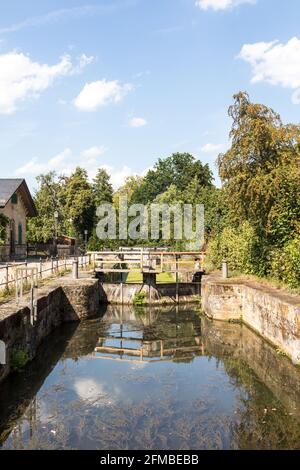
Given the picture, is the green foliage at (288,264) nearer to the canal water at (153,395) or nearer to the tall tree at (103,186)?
the canal water at (153,395)

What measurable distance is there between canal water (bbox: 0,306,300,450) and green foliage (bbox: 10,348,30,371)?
0.17 m

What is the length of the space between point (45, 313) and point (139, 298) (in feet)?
27.1

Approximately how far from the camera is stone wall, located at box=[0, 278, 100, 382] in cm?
960

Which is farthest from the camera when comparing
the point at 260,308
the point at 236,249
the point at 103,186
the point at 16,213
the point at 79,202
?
the point at 103,186

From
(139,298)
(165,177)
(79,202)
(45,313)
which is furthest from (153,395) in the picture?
(165,177)

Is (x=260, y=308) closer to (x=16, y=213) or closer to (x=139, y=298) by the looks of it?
(x=139, y=298)

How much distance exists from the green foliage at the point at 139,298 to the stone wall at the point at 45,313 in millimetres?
2962

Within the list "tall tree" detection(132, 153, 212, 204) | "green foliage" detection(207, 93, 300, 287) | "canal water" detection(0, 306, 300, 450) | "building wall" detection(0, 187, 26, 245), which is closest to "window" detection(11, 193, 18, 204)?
"building wall" detection(0, 187, 26, 245)

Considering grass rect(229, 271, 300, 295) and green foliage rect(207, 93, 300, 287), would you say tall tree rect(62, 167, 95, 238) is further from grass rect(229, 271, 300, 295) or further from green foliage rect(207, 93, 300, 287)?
green foliage rect(207, 93, 300, 287)

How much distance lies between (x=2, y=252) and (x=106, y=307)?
452 inches

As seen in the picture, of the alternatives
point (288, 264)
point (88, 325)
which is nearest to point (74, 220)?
point (88, 325)

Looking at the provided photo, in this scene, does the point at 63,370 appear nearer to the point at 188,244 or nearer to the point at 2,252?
the point at 2,252

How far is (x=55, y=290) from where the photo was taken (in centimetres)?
1516

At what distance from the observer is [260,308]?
43.8 ft
